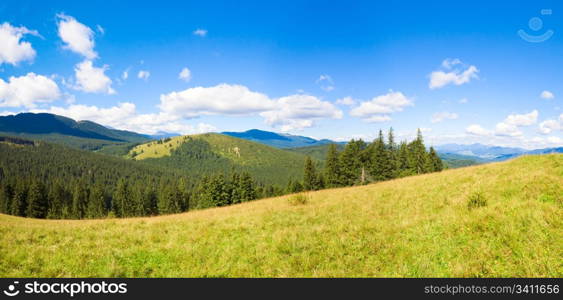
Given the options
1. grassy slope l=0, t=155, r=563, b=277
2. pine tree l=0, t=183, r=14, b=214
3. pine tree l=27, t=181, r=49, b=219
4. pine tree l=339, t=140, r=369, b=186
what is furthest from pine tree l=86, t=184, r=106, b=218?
grassy slope l=0, t=155, r=563, b=277

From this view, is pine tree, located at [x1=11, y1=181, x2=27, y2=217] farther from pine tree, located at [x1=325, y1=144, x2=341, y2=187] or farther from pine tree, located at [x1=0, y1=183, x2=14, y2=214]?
pine tree, located at [x1=325, y1=144, x2=341, y2=187]

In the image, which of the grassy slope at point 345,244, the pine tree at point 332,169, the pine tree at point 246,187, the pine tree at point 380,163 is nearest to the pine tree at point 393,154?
the pine tree at point 380,163

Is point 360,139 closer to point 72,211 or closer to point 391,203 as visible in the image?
point 391,203

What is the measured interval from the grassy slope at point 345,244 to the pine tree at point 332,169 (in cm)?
4648

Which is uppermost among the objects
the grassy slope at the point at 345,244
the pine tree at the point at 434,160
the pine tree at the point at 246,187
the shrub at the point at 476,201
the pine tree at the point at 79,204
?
the pine tree at the point at 434,160

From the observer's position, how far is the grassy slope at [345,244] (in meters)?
6.53

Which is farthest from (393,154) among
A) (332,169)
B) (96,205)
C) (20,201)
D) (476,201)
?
(20,201)

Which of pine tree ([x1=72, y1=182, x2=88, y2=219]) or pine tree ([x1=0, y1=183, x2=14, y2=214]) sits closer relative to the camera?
pine tree ([x1=0, y1=183, x2=14, y2=214])

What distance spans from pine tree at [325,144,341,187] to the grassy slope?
4648cm

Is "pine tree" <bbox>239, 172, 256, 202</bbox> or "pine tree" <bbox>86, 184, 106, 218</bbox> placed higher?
"pine tree" <bbox>239, 172, 256, 202</bbox>

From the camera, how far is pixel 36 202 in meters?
80.6

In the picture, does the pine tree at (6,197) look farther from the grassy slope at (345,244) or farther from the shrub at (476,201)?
the shrub at (476,201)

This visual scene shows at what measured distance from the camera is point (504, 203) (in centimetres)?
935

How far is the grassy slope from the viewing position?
6.53 m
